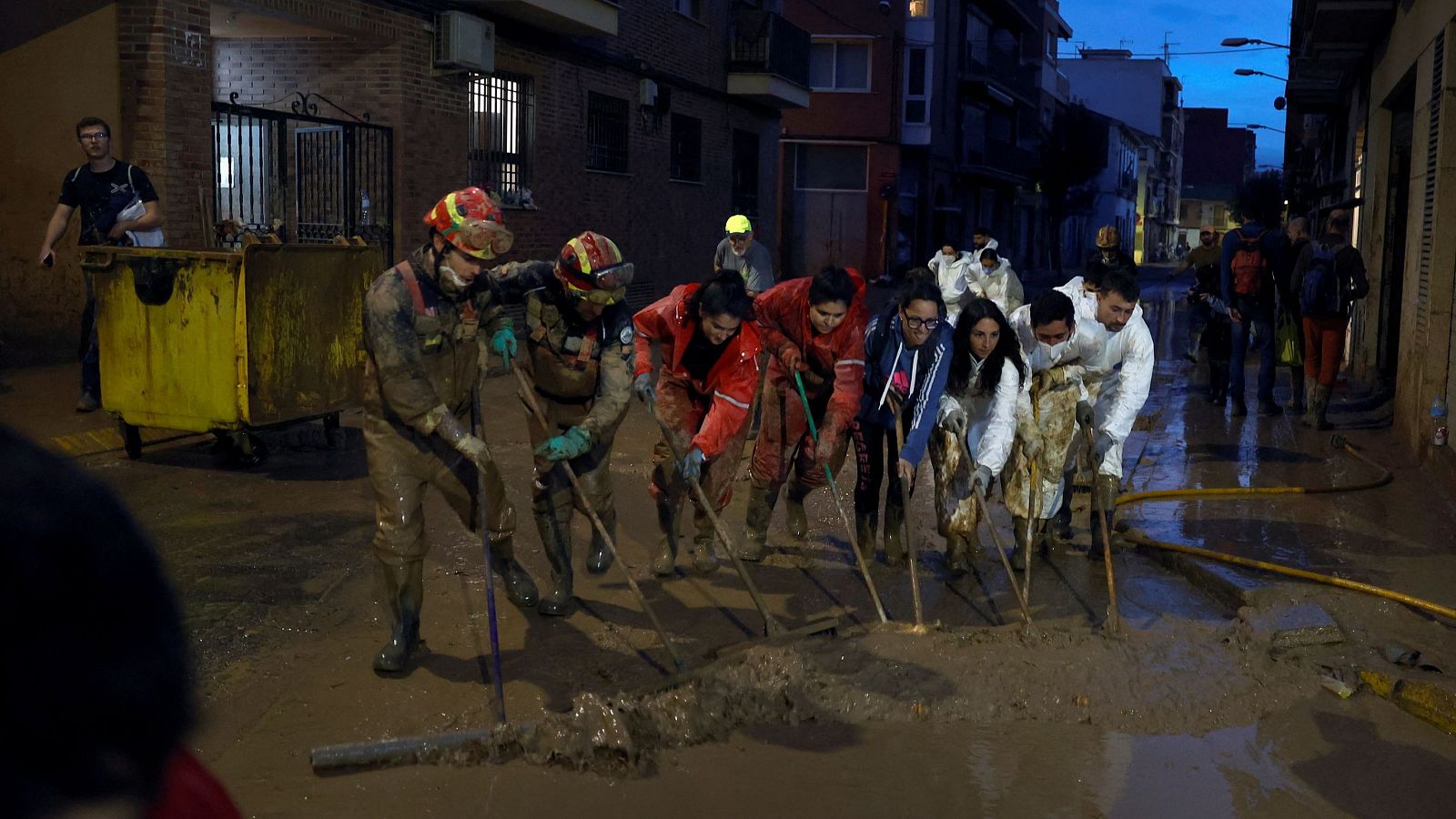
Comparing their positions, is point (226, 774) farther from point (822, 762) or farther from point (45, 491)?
point (45, 491)

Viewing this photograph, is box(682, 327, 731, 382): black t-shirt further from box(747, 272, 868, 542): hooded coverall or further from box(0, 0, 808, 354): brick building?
box(0, 0, 808, 354): brick building

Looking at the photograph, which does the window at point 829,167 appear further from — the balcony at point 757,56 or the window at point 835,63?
the balcony at point 757,56

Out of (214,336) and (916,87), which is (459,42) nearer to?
(214,336)

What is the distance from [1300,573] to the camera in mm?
6195

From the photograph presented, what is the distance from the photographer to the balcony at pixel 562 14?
14984 millimetres

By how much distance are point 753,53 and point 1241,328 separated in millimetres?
12619

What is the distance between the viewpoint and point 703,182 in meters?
22.1

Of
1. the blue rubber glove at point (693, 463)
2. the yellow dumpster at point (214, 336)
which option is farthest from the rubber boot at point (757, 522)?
the yellow dumpster at point (214, 336)

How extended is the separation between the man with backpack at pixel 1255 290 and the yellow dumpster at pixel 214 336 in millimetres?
8045

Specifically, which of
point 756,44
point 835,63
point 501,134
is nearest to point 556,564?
point 501,134

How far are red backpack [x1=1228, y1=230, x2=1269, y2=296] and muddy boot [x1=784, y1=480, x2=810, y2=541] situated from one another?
263 inches

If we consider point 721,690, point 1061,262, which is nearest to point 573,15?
point 721,690

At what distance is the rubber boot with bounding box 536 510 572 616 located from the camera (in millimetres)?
5578

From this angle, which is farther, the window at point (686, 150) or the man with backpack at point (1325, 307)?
the window at point (686, 150)
